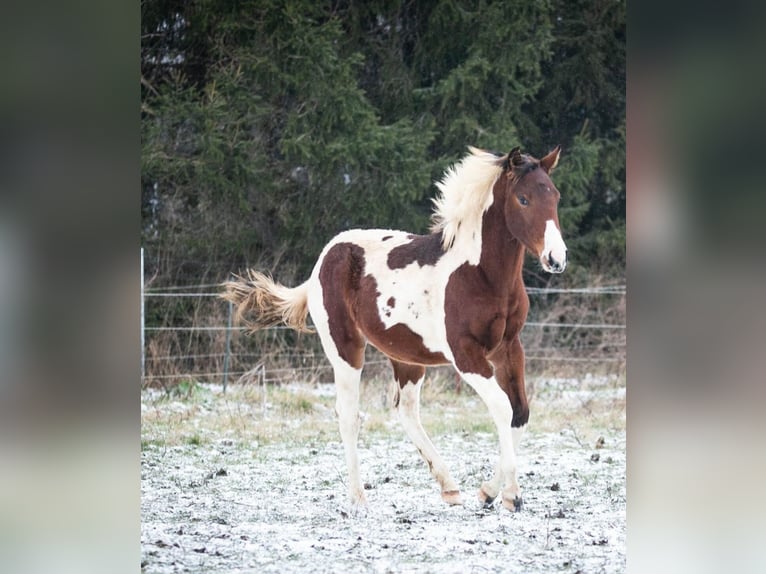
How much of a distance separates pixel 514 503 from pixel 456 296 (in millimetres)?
1033

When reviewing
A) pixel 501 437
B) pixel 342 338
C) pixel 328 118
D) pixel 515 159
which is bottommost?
pixel 501 437

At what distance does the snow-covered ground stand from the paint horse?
0.25m

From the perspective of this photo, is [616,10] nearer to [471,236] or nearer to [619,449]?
[619,449]

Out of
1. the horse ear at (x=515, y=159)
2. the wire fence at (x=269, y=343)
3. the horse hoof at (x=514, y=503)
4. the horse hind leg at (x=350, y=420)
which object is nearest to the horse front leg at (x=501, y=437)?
the horse hoof at (x=514, y=503)

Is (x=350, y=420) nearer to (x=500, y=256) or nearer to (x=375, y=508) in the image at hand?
(x=375, y=508)

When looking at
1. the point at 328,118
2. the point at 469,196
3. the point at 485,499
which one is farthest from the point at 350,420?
the point at 328,118

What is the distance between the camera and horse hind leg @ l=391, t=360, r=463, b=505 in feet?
13.8

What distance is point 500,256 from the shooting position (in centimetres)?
394

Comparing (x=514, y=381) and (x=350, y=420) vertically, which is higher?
(x=514, y=381)

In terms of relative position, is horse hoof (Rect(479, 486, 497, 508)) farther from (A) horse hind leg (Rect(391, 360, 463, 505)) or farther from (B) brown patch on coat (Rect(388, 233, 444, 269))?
(B) brown patch on coat (Rect(388, 233, 444, 269))

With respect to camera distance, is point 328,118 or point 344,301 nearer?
point 344,301
